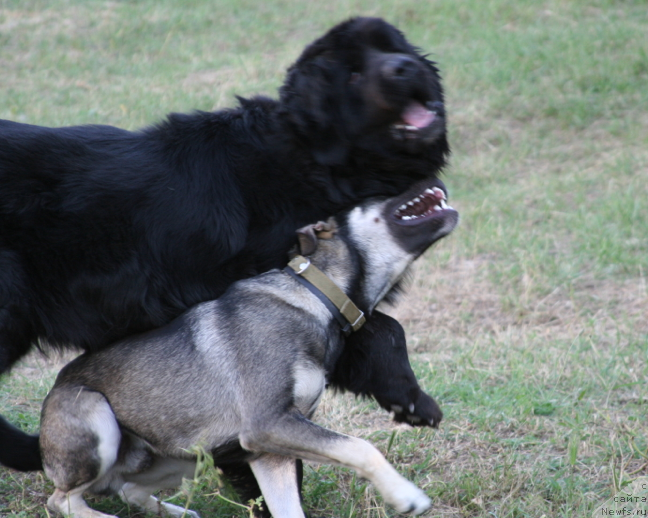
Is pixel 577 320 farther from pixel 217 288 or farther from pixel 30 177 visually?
pixel 30 177

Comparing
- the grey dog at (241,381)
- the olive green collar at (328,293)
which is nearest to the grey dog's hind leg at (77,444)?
the grey dog at (241,381)

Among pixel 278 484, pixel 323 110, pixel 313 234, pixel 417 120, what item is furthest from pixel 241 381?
pixel 417 120

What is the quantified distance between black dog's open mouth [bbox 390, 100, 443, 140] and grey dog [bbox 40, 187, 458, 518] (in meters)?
0.27

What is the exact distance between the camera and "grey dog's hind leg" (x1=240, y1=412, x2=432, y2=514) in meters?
2.83

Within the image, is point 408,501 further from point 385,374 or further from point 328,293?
point 328,293

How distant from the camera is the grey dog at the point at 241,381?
2.98 m

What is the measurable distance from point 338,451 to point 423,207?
1.11 m

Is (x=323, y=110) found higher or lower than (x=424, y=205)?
higher


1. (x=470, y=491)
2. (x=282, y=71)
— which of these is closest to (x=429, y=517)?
(x=470, y=491)

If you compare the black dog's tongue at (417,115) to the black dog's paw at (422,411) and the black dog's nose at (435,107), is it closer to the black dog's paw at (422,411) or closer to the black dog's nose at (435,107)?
the black dog's nose at (435,107)

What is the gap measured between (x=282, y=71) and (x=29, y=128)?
6.50 m

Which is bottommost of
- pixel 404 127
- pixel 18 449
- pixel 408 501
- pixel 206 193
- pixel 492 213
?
pixel 492 213

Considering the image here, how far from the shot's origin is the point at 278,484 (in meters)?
3.06

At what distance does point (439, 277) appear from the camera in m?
5.99
